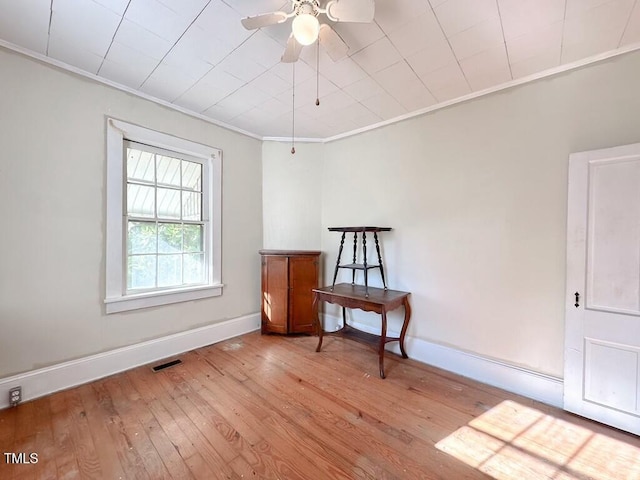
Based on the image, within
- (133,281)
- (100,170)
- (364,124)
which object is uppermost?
(364,124)

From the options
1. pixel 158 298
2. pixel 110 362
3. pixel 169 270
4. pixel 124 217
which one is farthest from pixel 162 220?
pixel 110 362

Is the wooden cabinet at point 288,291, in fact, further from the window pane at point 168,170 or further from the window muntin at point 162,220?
the window pane at point 168,170

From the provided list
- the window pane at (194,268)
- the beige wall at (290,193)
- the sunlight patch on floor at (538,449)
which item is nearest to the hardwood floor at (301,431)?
the sunlight patch on floor at (538,449)

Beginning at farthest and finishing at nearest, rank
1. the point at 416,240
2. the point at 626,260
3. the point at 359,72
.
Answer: the point at 416,240
the point at 359,72
the point at 626,260

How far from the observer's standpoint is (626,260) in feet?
5.98

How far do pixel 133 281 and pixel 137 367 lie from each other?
2.68ft

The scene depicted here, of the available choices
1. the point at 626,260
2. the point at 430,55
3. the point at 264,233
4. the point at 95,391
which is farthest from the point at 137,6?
the point at 626,260

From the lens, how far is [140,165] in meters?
2.69

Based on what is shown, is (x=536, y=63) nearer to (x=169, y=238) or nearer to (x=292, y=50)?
(x=292, y=50)

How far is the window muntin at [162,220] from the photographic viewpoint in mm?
2643

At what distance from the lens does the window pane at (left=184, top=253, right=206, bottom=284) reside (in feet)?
10.0

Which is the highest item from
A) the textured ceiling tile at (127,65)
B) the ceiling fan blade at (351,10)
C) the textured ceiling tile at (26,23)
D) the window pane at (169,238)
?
the textured ceiling tile at (127,65)

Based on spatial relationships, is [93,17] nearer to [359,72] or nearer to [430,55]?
[359,72]

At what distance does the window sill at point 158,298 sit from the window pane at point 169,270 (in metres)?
0.13
